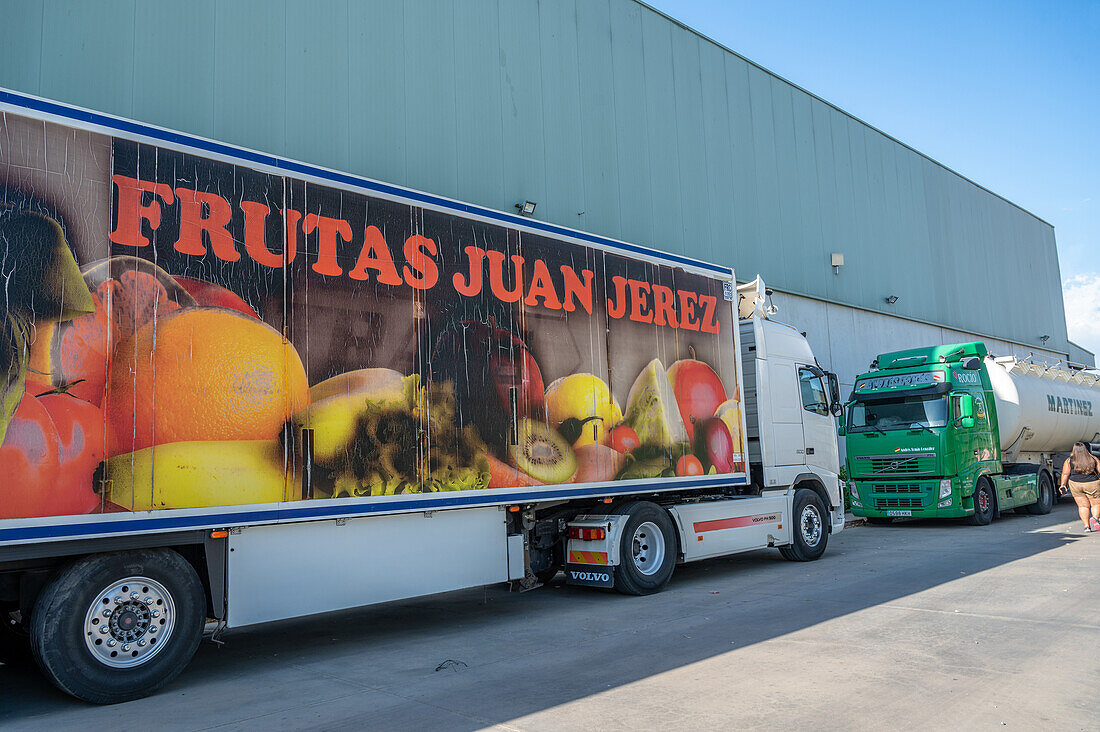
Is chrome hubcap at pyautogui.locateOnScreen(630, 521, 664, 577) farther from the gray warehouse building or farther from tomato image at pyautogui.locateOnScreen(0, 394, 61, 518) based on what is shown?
the gray warehouse building

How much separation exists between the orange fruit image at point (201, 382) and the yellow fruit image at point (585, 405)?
2.90m

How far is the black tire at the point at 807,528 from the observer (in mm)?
11586

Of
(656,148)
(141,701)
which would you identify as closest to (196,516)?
(141,701)

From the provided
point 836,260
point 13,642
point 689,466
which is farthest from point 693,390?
point 836,260

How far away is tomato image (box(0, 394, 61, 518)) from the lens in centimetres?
491

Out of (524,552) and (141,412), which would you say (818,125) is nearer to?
(524,552)

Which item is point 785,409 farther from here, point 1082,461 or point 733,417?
point 1082,461

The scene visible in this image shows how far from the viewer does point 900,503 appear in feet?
51.4

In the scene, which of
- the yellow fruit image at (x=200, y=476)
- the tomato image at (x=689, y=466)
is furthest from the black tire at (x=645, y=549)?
the yellow fruit image at (x=200, y=476)

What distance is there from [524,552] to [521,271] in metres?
2.99

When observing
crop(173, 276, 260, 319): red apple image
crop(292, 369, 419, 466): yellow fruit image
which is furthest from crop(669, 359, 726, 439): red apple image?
crop(173, 276, 260, 319): red apple image

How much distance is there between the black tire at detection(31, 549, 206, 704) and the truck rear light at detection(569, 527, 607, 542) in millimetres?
4393

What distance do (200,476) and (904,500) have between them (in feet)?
46.0

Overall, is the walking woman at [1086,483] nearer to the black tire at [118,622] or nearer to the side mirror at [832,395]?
the side mirror at [832,395]
